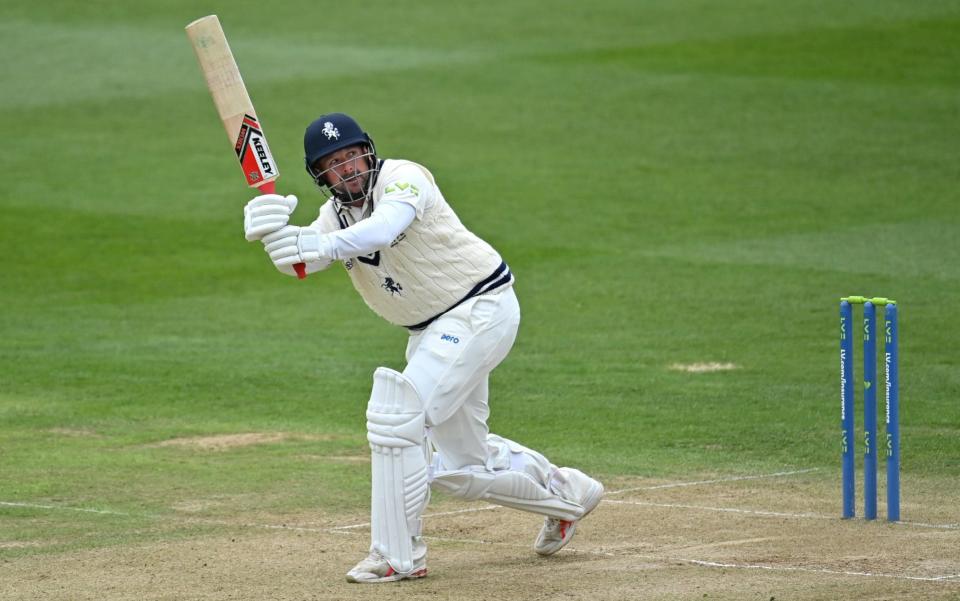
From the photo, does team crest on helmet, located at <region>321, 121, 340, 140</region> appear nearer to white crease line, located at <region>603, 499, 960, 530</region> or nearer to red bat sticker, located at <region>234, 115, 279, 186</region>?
red bat sticker, located at <region>234, 115, 279, 186</region>

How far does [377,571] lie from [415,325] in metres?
1.08

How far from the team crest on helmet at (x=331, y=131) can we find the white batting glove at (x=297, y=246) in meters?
0.45

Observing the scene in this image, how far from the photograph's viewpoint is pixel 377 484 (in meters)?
6.47

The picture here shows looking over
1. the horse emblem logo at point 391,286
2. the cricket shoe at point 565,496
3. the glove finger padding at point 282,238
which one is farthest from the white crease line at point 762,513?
the glove finger padding at point 282,238

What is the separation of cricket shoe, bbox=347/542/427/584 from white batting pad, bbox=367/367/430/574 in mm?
29

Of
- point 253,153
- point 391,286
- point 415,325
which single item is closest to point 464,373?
point 415,325

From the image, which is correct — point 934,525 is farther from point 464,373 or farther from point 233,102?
point 233,102

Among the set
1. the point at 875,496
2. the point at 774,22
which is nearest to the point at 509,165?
the point at 774,22

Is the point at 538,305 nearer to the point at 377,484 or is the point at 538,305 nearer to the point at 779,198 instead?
the point at 779,198

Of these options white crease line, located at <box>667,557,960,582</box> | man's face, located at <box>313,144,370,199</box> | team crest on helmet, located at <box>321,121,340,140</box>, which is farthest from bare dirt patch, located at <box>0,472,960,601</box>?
team crest on helmet, located at <box>321,121,340,140</box>

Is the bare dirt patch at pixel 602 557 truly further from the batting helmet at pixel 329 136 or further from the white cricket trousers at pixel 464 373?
the batting helmet at pixel 329 136

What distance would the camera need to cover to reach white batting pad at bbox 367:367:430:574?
643cm

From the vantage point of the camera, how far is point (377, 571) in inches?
253

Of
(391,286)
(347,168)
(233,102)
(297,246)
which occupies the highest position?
(233,102)
